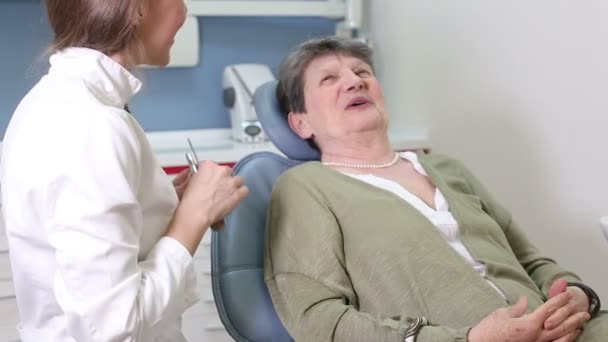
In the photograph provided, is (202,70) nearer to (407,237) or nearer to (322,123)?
(322,123)

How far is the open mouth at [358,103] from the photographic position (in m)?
1.84

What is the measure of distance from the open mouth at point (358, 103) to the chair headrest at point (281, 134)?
160mm

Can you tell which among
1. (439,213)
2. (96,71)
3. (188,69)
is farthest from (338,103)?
(188,69)

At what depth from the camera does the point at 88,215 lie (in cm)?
106

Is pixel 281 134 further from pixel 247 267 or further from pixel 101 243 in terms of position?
pixel 101 243

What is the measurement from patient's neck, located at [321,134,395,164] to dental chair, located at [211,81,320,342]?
161 millimetres

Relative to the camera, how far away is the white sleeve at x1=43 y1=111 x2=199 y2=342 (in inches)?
42.0

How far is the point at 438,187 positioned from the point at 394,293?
0.32 m

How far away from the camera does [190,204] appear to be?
128 cm

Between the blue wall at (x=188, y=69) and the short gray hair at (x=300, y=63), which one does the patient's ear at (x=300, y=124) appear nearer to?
the short gray hair at (x=300, y=63)

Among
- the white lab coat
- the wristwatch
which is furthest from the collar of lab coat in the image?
the wristwatch

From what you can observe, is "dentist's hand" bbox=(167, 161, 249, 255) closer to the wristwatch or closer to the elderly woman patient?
the elderly woman patient

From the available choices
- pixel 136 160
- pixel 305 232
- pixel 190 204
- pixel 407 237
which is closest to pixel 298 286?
pixel 305 232

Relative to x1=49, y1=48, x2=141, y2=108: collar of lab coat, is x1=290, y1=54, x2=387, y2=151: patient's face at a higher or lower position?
lower
